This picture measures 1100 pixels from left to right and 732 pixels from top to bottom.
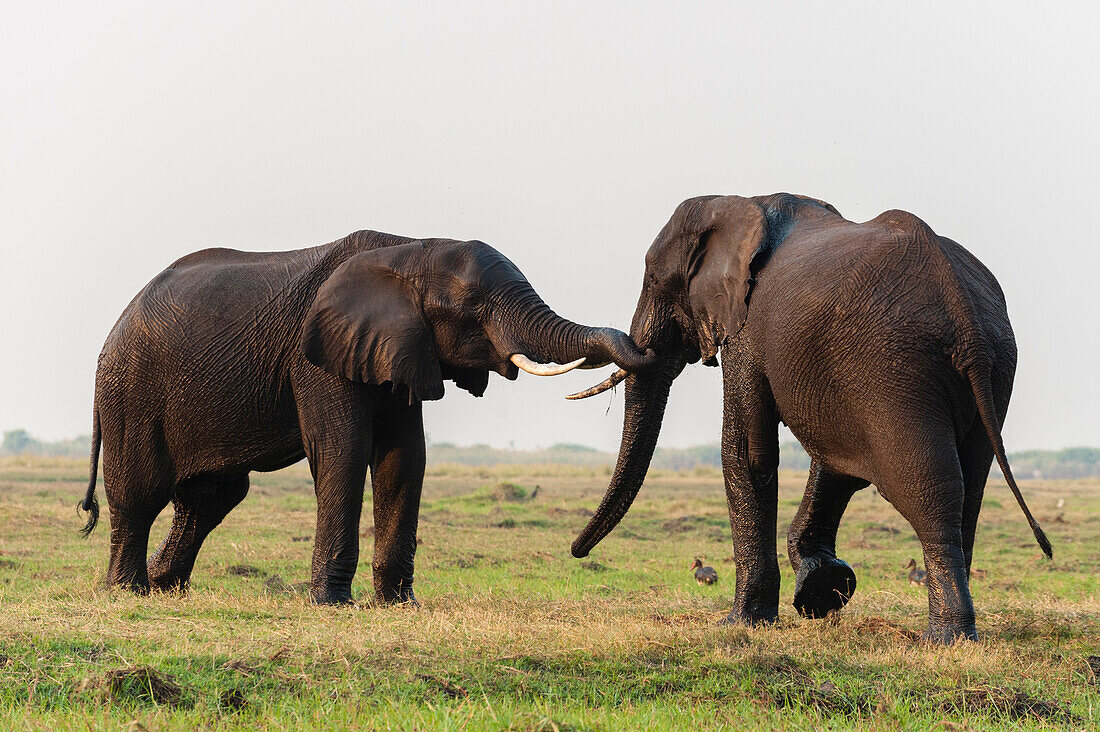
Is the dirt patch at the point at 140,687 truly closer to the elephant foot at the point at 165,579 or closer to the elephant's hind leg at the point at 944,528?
the elephant's hind leg at the point at 944,528

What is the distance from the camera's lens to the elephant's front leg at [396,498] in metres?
9.07

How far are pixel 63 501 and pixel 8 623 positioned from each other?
13.4m

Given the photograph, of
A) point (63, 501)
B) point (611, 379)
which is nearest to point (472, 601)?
point (611, 379)

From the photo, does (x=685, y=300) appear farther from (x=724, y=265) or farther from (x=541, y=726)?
(x=541, y=726)

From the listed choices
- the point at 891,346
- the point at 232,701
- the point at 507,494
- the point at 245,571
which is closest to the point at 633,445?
the point at 891,346

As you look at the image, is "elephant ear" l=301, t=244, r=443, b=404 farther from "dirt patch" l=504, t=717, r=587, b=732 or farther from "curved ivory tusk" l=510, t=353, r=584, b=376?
"dirt patch" l=504, t=717, r=587, b=732

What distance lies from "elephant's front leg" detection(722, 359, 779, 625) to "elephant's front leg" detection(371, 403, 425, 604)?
2.43 m

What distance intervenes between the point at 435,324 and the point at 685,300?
181cm

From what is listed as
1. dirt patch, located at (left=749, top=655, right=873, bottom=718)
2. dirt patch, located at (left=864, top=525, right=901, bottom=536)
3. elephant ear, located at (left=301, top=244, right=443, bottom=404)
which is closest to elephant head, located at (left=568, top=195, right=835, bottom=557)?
elephant ear, located at (left=301, top=244, right=443, bottom=404)

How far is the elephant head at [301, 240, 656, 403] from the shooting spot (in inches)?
334

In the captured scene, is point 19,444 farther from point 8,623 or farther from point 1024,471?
point 8,623

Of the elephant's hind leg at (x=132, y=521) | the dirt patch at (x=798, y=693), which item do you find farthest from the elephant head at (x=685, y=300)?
the elephant's hind leg at (x=132, y=521)

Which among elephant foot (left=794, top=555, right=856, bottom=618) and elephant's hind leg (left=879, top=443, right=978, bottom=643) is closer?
elephant's hind leg (left=879, top=443, right=978, bottom=643)

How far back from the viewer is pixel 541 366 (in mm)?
8367
